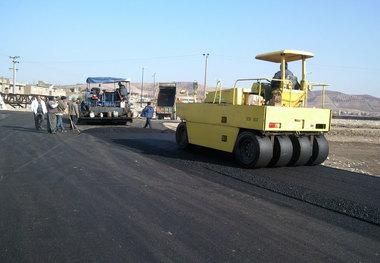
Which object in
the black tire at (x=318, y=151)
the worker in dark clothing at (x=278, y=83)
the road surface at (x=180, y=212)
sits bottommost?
the road surface at (x=180, y=212)

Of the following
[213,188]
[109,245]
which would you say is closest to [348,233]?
[213,188]

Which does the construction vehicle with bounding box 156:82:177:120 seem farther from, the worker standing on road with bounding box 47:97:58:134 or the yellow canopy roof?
the yellow canopy roof

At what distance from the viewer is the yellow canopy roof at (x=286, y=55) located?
8.16m

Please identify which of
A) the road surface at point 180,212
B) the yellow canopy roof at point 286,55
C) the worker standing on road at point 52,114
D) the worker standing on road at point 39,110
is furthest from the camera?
the worker standing on road at point 39,110

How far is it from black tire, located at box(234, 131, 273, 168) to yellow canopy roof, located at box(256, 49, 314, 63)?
2184mm

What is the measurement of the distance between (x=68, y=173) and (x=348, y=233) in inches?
197

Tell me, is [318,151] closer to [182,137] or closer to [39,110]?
[182,137]

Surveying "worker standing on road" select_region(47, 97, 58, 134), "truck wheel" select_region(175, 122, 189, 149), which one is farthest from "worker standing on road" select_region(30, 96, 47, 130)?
"truck wheel" select_region(175, 122, 189, 149)

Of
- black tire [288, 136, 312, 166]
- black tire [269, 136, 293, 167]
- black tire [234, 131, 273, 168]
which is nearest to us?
black tire [234, 131, 273, 168]

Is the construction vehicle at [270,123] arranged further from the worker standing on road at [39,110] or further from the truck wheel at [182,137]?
the worker standing on road at [39,110]

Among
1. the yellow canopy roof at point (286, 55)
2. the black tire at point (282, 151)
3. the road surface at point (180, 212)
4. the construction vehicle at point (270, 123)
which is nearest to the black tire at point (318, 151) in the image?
the construction vehicle at point (270, 123)

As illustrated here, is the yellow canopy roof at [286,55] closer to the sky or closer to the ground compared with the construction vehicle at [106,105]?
closer to the sky

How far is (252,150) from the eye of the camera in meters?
7.69

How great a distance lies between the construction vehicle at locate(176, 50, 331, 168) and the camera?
7.51 meters
